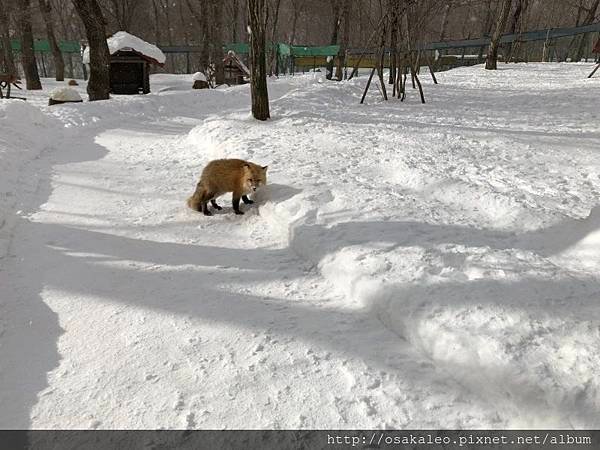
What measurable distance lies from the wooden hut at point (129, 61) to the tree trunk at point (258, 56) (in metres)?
12.9

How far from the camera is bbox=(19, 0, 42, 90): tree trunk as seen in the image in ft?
56.7

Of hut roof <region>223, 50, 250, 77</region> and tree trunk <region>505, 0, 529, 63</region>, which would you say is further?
hut roof <region>223, 50, 250, 77</region>

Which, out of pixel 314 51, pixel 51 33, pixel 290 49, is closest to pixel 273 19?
pixel 290 49

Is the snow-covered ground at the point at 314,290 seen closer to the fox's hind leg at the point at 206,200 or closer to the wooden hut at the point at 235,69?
the fox's hind leg at the point at 206,200

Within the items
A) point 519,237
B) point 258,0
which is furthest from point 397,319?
point 258,0

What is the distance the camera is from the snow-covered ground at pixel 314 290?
6.98 ft

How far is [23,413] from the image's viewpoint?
2066mm

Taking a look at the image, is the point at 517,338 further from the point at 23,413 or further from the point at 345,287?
the point at 23,413

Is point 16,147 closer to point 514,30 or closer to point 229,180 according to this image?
point 229,180

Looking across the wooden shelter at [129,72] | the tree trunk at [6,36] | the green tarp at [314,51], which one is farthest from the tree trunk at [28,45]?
the green tarp at [314,51]

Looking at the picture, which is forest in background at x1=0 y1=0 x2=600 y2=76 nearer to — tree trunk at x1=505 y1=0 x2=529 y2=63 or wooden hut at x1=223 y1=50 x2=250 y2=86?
tree trunk at x1=505 y1=0 x2=529 y2=63

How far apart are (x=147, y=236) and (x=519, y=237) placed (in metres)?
3.57

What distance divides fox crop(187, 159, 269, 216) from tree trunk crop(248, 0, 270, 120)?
4.67m

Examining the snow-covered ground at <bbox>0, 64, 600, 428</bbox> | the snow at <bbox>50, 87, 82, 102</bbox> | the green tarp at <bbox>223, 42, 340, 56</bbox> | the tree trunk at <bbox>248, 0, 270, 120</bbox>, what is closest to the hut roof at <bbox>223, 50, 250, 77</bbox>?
the green tarp at <bbox>223, 42, 340, 56</bbox>
